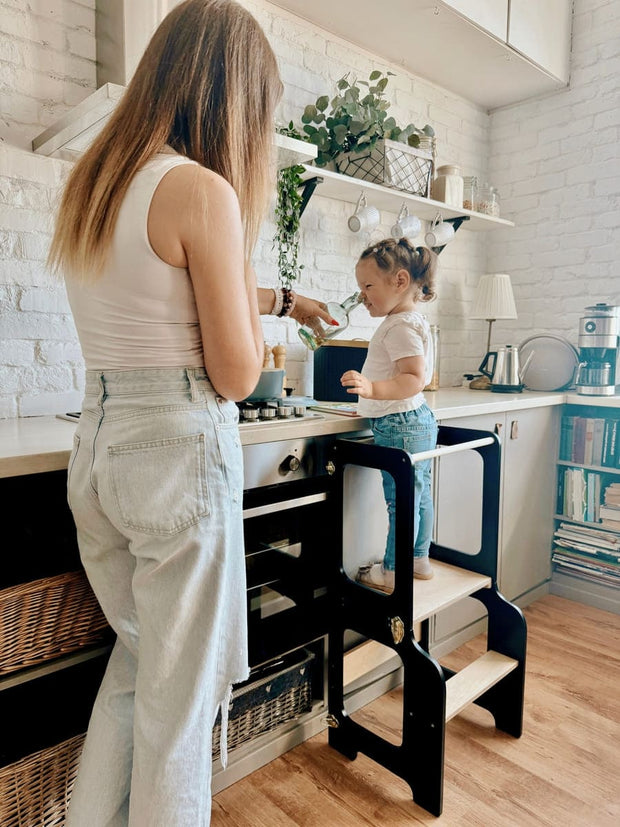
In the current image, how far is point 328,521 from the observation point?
1.62 m

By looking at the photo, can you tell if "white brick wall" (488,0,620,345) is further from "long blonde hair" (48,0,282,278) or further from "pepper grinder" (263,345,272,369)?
"long blonde hair" (48,0,282,278)

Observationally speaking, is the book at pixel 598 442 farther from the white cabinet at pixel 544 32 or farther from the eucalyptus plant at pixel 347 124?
the white cabinet at pixel 544 32

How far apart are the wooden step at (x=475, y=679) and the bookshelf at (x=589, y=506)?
3.50ft

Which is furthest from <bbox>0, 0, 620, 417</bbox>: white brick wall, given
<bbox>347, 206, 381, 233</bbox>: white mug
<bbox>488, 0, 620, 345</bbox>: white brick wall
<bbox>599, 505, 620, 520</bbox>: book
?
<bbox>599, 505, 620, 520</bbox>: book

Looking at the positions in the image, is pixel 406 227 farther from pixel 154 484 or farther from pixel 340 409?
pixel 154 484

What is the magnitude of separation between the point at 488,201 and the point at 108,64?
6.11ft

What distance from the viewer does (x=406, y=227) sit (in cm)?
233

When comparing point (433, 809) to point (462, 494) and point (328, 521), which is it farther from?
point (462, 494)

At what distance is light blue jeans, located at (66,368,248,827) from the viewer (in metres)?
0.92

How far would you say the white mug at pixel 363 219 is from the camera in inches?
85.3

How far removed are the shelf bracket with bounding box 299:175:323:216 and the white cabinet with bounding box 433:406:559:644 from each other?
0.94 m

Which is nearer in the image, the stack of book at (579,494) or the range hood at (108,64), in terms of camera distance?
the range hood at (108,64)

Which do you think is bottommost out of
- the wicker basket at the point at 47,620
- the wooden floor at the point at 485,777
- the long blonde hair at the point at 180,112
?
the wooden floor at the point at 485,777

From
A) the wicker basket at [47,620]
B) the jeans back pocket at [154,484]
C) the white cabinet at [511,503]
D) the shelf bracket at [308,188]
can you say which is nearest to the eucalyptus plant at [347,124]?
the shelf bracket at [308,188]
